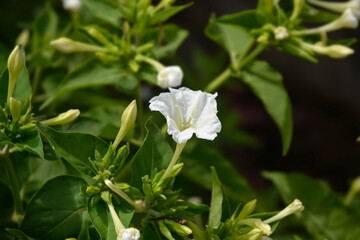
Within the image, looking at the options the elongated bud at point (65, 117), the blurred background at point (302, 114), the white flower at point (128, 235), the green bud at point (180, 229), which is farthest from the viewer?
the blurred background at point (302, 114)

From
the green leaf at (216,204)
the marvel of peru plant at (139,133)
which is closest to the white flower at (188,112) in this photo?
the marvel of peru plant at (139,133)

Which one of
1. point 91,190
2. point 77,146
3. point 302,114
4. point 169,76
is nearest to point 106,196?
point 91,190

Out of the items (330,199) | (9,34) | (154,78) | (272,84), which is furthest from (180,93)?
(9,34)

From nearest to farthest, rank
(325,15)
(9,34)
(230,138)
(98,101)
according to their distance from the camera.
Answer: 1. (325,15)
2. (98,101)
3. (9,34)
4. (230,138)

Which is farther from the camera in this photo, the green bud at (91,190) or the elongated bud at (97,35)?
the elongated bud at (97,35)

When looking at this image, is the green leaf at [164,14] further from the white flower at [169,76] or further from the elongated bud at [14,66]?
the elongated bud at [14,66]

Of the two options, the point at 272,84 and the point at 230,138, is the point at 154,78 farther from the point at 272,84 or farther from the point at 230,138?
the point at 230,138

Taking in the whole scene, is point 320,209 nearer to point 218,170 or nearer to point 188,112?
point 218,170
